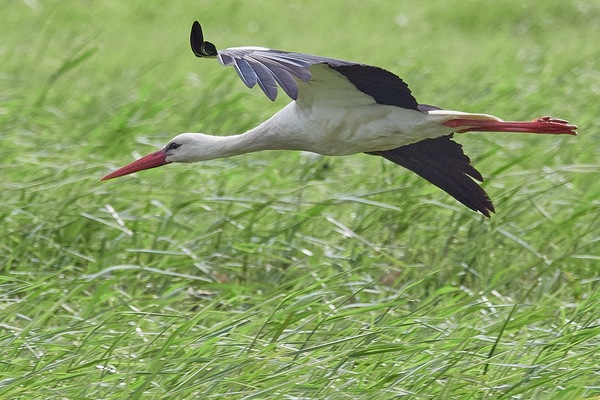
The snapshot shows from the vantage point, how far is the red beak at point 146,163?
513 centimetres

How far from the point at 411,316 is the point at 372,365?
0.48m

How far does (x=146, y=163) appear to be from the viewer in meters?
5.19

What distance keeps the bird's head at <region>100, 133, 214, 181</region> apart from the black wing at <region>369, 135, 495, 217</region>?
66 cm

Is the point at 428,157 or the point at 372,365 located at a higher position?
the point at 428,157

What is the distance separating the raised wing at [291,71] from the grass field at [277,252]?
2.14 feet

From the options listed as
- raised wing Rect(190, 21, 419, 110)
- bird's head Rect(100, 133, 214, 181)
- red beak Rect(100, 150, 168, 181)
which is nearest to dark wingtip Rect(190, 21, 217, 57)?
raised wing Rect(190, 21, 419, 110)

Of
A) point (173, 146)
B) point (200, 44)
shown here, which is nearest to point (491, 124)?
point (200, 44)

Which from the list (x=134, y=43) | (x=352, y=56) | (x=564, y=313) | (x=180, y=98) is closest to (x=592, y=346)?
(x=564, y=313)

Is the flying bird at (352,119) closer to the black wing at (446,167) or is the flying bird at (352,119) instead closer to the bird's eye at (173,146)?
the black wing at (446,167)

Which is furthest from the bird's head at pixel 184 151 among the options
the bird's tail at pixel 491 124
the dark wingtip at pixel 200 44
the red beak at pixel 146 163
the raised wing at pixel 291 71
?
the bird's tail at pixel 491 124

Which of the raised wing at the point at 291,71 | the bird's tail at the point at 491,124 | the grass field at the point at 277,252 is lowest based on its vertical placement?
the grass field at the point at 277,252

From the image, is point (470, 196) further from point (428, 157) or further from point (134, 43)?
point (134, 43)

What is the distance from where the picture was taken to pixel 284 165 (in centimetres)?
650

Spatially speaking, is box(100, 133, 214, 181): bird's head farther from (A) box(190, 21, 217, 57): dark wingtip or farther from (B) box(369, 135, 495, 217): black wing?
(A) box(190, 21, 217, 57): dark wingtip
